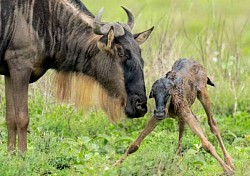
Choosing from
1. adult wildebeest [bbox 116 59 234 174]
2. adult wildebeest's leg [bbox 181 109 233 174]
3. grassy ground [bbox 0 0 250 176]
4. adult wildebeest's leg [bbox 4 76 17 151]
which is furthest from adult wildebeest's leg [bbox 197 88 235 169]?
adult wildebeest's leg [bbox 4 76 17 151]

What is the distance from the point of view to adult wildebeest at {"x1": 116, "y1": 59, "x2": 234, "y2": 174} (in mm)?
8133

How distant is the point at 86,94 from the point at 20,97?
74 cm

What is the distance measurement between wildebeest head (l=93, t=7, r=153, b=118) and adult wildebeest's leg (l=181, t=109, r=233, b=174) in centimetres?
73

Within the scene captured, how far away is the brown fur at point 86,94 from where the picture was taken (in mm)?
9242

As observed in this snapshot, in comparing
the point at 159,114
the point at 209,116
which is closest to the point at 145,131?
the point at 159,114

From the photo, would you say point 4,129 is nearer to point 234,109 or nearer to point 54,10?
point 54,10

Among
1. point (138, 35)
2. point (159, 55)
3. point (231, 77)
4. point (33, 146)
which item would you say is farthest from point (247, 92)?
point (33, 146)

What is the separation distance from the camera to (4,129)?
10.1 m

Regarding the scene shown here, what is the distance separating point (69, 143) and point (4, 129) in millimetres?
1037

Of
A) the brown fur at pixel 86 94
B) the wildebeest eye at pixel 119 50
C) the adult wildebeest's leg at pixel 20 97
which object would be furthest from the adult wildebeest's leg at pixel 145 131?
the adult wildebeest's leg at pixel 20 97

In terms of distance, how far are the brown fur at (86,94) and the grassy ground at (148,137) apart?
1.24 ft

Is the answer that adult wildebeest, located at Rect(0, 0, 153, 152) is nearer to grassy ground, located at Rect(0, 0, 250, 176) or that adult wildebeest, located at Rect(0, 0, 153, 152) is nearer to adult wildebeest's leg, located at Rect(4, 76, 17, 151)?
adult wildebeest's leg, located at Rect(4, 76, 17, 151)

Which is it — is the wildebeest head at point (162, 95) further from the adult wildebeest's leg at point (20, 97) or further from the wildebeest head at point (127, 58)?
the adult wildebeest's leg at point (20, 97)

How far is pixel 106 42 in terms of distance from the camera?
29.7ft
